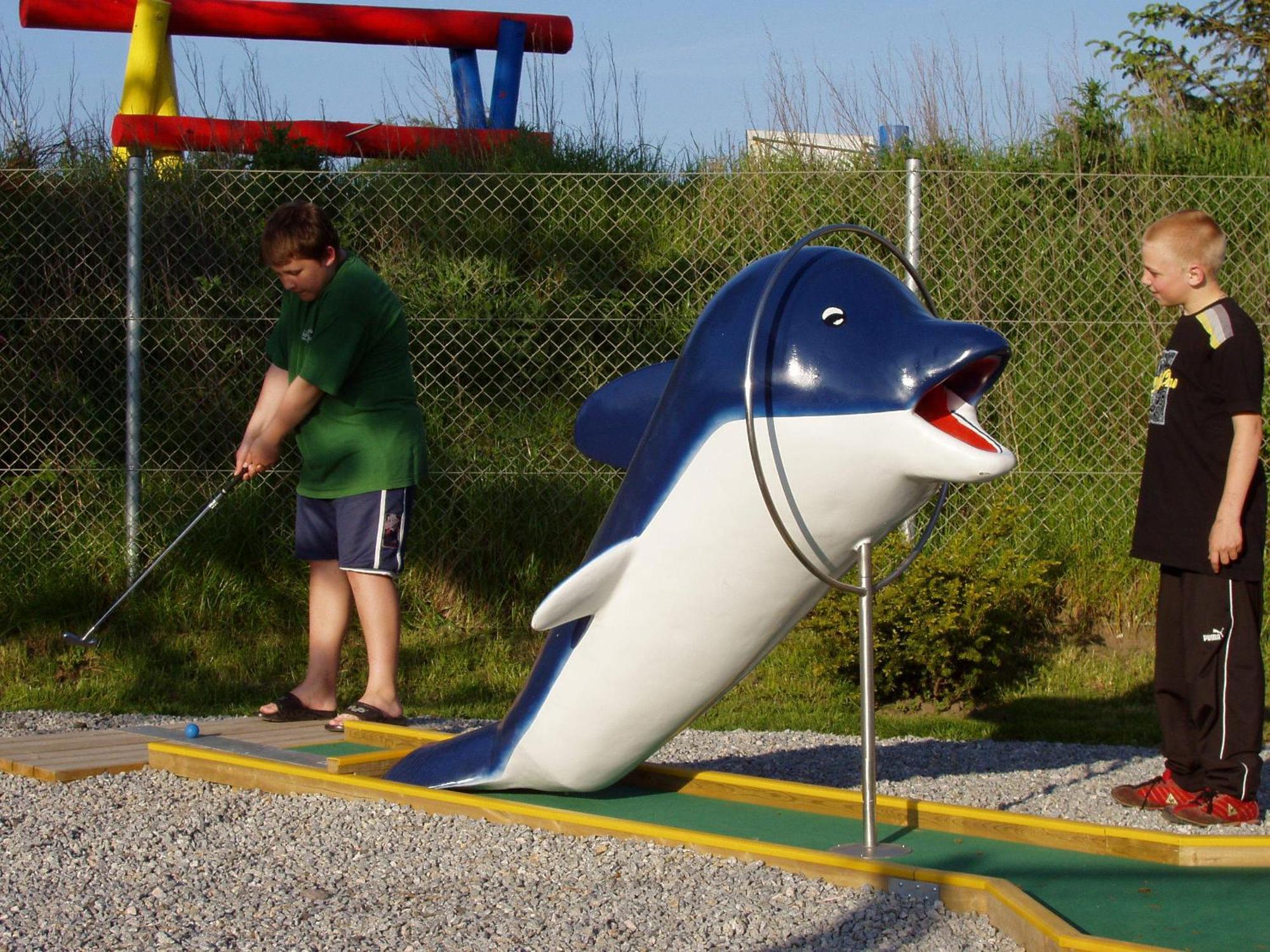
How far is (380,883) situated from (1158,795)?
2.60 metres

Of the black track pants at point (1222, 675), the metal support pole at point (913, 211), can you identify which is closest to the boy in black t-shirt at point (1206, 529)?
the black track pants at point (1222, 675)

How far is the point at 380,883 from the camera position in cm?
374

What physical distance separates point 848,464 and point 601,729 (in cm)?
113

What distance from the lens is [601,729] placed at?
411cm

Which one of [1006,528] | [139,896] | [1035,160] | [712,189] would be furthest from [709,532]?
[1035,160]

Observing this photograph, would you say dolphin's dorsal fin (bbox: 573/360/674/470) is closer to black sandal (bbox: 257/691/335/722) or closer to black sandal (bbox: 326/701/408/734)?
black sandal (bbox: 326/701/408/734)

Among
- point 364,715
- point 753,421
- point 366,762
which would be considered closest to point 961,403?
point 753,421

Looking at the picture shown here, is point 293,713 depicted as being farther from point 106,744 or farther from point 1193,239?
point 1193,239

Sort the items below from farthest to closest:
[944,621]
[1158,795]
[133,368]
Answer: [133,368] → [944,621] → [1158,795]

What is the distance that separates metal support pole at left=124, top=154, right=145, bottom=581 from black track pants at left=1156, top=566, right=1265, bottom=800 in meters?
5.56

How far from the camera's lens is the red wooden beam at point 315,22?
1084 centimetres

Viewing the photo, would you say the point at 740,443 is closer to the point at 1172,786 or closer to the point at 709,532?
the point at 709,532

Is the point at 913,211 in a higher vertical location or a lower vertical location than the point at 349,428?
higher

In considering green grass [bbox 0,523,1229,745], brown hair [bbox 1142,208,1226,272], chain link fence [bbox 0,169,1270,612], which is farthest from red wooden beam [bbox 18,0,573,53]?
brown hair [bbox 1142,208,1226,272]
